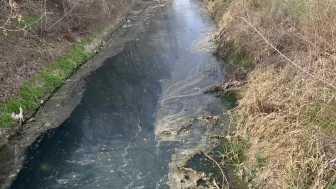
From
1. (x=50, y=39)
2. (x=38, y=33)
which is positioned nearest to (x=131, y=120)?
(x=50, y=39)

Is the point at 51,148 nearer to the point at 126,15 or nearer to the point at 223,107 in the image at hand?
the point at 223,107

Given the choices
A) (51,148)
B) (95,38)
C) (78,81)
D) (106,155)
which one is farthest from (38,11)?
(106,155)

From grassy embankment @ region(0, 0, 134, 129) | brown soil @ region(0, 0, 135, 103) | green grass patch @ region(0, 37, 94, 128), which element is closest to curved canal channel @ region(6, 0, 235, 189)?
green grass patch @ region(0, 37, 94, 128)

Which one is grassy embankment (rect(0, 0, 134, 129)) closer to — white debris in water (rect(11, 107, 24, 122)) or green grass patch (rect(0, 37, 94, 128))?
green grass patch (rect(0, 37, 94, 128))

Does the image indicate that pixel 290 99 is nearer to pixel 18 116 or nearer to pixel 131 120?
pixel 131 120

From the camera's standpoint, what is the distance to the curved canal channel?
7.57 metres

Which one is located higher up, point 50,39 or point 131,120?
point 50,39

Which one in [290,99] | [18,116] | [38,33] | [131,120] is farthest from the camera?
[38,33]

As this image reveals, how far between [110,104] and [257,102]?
4.72m

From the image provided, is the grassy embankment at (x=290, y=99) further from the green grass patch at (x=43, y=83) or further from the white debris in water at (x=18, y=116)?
the green grass patch at (x=43, y=83)

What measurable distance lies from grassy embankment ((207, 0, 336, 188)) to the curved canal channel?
54.4 inches

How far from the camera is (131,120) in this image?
9.69m

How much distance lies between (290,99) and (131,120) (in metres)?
4.42

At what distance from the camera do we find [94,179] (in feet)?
24.2
